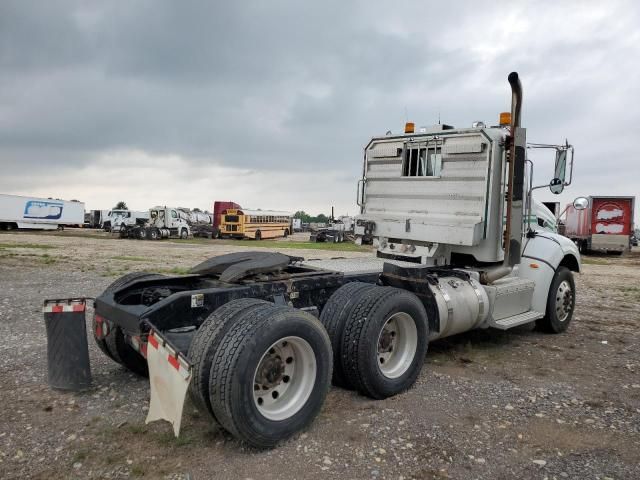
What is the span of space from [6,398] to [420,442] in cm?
359

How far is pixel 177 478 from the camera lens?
10.2ft

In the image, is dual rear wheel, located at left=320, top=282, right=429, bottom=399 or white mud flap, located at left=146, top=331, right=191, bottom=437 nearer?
white mud flap, located at left=146, top=331, right=191, bottom=437

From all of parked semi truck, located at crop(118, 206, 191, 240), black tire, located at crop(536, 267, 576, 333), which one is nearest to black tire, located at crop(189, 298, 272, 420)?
black tire, located at crop(536, 267, 576, 333)

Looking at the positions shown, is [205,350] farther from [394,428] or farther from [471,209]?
[471,209]

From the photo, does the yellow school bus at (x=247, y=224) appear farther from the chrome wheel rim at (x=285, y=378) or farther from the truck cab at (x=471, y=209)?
the chrome wheel rim at (x=285, y=378)

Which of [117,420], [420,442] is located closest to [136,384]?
[117,420]

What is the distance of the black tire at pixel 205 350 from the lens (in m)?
3.32

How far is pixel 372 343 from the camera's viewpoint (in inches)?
168

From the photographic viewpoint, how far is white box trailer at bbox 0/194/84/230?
42.8m

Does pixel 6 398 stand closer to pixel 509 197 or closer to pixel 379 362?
pixel 379 362

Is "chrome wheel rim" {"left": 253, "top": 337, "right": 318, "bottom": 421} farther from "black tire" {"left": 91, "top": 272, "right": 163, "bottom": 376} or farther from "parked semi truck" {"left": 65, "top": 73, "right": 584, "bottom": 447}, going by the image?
"black tire" {"left": 91, "top": 272, "right": 163, "bottom": 376}

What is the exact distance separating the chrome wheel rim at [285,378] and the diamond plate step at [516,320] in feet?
10.4

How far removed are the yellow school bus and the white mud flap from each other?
37.4m

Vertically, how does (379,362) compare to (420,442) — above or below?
above
